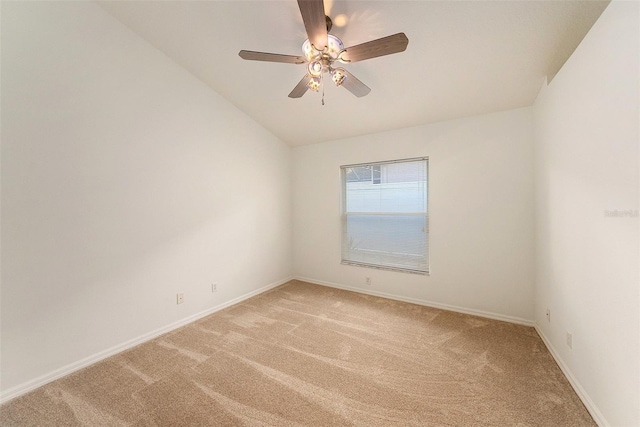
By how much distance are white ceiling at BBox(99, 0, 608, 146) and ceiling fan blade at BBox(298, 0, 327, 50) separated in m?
0.46

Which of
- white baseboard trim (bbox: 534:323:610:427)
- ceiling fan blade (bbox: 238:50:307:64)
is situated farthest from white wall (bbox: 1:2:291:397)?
white baseboard trim (bbox: 534:323:610:427)

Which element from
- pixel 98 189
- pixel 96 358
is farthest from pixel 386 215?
pixel 96 358

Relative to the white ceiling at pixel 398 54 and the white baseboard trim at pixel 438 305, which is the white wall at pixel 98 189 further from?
the white baseboard trim at pixel 438 305

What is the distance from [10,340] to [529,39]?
4.59m

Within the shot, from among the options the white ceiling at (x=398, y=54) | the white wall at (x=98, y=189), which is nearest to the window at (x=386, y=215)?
the white ceiling at (x=398, y=54)

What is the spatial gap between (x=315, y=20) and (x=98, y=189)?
2.36 m

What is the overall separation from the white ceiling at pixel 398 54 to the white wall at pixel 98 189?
1.52ft

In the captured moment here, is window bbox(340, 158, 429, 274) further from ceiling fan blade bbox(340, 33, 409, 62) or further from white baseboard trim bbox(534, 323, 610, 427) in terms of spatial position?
ceiling fan blade bbox(340, 33, 409, 62)

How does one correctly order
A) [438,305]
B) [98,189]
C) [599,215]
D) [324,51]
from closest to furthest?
[599,215]
[324,51]
[98,189]
[438,305]

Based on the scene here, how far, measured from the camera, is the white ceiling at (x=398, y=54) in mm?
1847

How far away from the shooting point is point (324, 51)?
6.07 ft

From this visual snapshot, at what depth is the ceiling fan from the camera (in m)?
1.54

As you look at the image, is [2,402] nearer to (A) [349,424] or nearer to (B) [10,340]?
(B) [10,340]

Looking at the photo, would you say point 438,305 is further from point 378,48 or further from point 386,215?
point 378,48
